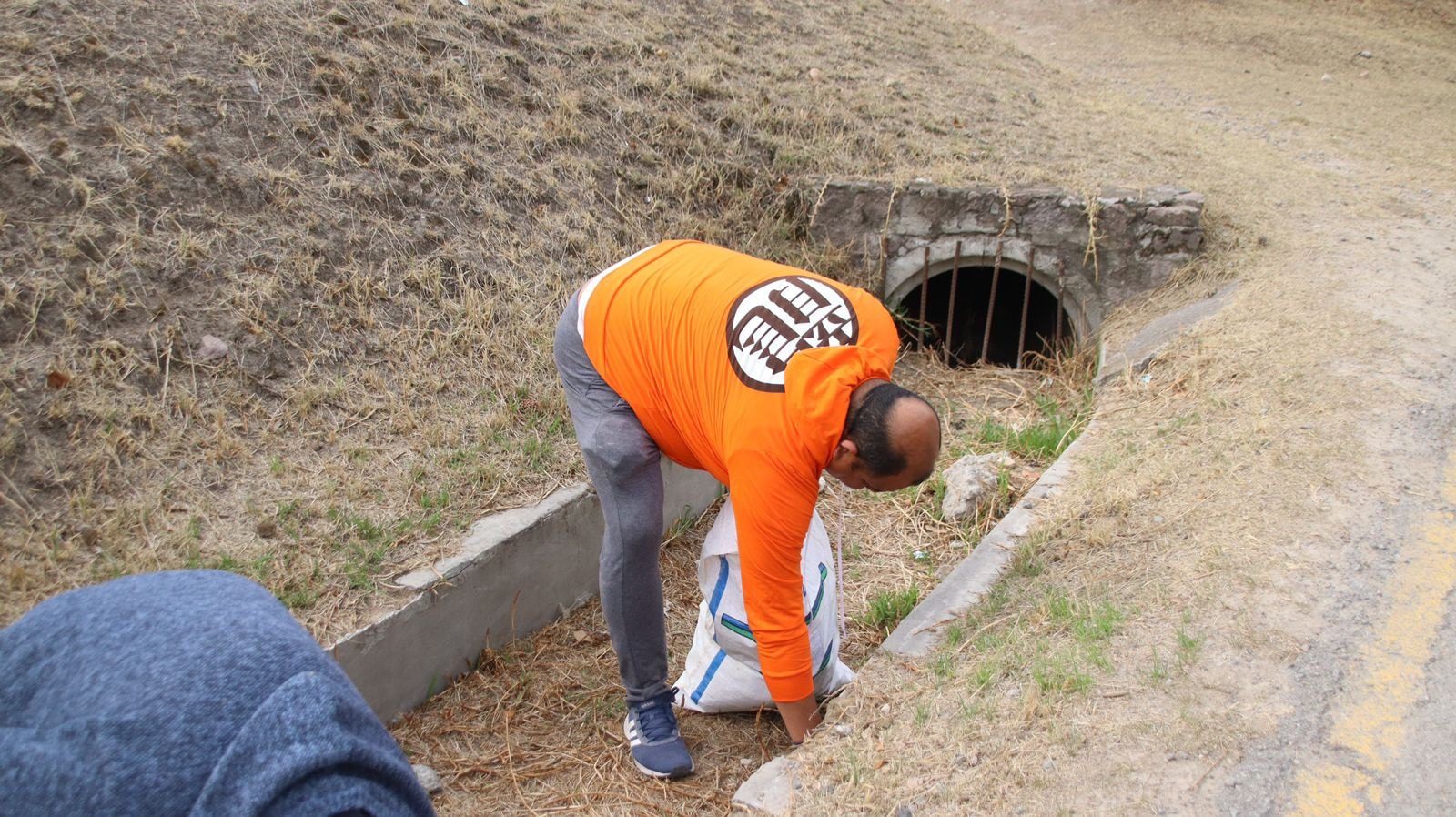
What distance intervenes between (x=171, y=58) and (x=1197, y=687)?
472cm

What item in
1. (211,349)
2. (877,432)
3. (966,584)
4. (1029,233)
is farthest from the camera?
(1029,233)

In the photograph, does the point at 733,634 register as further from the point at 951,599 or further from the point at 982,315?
the point at 982,315

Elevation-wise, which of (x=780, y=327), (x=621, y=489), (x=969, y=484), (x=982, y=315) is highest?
(x=780, y=327)

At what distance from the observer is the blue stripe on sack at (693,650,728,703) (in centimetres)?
319

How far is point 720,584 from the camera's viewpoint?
3.06m

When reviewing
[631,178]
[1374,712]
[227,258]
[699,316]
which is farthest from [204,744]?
[631,178]

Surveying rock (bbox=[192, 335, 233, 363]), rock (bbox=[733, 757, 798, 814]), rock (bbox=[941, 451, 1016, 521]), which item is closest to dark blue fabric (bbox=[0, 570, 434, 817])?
rock (bbox=[733, 757, 798, 814])

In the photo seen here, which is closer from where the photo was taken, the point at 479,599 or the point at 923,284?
the point at 479,599

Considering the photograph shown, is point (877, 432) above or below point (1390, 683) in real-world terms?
above

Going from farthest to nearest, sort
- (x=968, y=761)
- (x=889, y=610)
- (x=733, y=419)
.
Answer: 1. (x=889, y=610)
2. (x=968, y=761)
3. (x=733, y=419)

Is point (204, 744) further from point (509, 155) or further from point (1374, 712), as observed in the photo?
Answer: point (509, 155)

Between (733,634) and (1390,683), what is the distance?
1.68 meters

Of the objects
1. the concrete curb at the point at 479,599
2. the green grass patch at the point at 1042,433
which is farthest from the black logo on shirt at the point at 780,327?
the green grass patch at the point at 1042,433

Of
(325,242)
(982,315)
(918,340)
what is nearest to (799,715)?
(325,242)
